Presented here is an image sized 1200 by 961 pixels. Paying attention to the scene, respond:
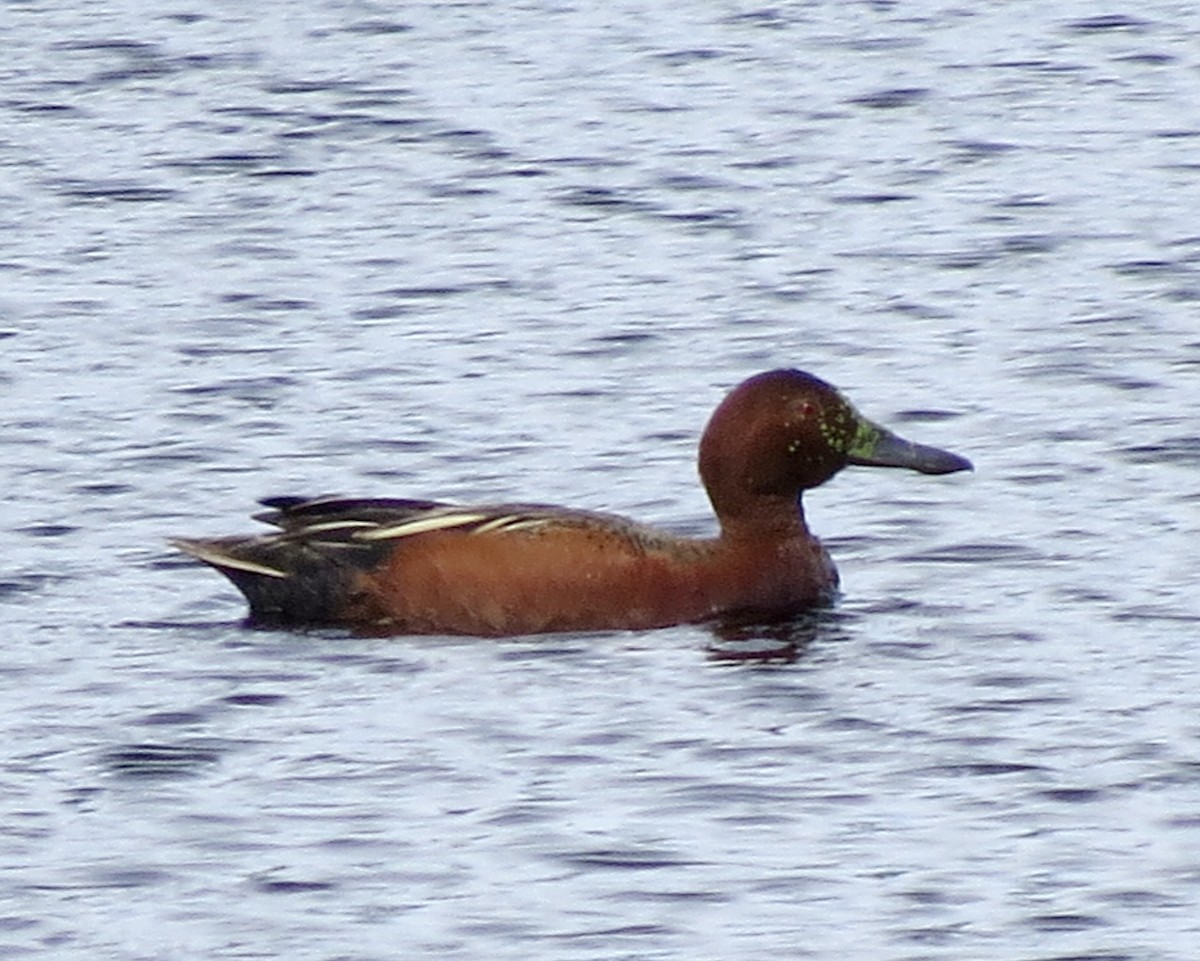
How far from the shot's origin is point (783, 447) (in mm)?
13719

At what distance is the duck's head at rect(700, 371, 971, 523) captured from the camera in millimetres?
13625

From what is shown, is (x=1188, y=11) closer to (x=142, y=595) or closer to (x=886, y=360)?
(x=886, y=360)

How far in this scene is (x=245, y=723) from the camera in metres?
12.1

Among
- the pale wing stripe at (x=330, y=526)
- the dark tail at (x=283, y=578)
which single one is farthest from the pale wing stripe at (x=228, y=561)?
the pale wing stripe at (x=330, y=526)

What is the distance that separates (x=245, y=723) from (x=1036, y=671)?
2.35 meters

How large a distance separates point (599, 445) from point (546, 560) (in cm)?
239

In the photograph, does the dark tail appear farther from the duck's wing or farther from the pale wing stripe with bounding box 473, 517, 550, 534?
the pale wing stripe with bounding box 473, 517, 550, 534

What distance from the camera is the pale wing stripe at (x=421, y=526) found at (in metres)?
13.2

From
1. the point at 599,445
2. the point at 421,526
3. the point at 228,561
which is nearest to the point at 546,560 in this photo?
the point at 421,526

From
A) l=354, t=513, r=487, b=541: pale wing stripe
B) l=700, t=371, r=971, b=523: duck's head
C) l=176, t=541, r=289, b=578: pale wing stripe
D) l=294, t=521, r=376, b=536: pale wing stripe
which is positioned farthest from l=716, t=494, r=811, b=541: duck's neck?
l=176, t=541, r=289, b=578: pale wing stripe

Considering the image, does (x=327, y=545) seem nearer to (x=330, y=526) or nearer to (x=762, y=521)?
(x=330, y=526)

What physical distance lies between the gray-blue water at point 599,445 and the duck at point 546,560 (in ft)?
0.49

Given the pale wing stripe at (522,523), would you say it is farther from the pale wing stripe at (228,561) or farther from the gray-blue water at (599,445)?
the pale wing stripe at (228,561)

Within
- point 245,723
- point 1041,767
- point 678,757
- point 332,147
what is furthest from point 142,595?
point 332,147
